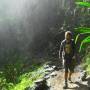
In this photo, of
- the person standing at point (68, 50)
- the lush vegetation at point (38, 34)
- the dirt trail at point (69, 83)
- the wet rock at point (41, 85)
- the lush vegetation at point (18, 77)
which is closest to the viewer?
the person standing at point (68, 50)

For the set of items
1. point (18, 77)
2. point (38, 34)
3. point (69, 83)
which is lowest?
point (18, 77)

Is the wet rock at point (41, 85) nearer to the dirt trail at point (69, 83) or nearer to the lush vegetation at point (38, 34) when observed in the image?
the dirt trail at point (69, 83)

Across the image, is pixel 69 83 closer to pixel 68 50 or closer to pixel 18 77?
pixel 68 50

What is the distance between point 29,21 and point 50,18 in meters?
1.72

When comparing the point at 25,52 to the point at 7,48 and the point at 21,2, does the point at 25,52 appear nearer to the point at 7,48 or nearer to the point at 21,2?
the point at 7,48

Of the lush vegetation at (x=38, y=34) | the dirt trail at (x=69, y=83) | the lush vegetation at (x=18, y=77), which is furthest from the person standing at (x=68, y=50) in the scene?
the lush vegetation at (x=38, y=34)

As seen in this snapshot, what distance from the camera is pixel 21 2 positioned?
24047 mm

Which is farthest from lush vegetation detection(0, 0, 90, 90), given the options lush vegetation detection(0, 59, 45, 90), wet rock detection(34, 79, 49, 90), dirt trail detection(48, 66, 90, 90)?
wet rock detection(34, 79, 49, 90)

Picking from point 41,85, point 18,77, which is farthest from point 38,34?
point 41,85

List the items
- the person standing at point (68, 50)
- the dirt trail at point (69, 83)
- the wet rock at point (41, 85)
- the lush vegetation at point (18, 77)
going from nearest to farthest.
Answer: the person standing at point (68, 50), the dirt trail at point (69, 83), the wet rock at point (41, 85), the lush vegetation at point (18, 77)

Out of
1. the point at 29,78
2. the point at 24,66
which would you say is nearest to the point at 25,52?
the point at 24,66

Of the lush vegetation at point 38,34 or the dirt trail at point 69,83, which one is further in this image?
the lush vegetation at point 38,34

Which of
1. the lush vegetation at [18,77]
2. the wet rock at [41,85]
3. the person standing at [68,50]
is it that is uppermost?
the person standing at [68,50]

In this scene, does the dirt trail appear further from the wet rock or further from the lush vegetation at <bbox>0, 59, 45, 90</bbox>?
the lush vegetation at <bbox>0, 59, 45, 90</bbox>
